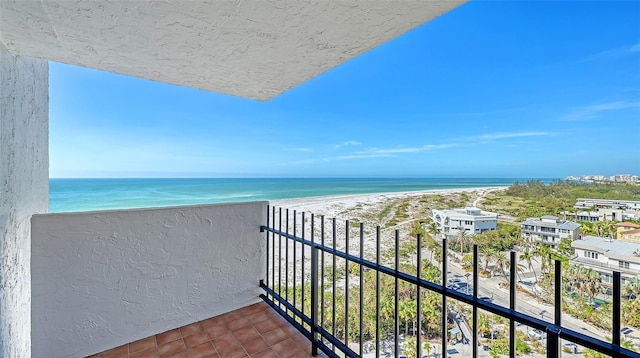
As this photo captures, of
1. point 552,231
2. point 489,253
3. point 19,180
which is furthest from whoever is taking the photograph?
point 552,231

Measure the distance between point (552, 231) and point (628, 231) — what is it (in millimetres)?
1335

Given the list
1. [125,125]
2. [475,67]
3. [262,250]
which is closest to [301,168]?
[125,125]

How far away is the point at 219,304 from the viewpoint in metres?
2.38

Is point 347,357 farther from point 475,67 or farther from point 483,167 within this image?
point 483,167

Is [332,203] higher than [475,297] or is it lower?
lower

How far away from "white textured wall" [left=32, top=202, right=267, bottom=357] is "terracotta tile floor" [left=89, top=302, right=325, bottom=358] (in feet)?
0.31

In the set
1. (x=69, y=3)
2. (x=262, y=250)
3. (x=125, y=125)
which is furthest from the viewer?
(x=125, y=125)

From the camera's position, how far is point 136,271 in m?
2.01

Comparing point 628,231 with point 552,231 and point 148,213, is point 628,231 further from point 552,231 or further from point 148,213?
point 148,213

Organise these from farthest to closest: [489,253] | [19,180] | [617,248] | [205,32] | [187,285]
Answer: [617,248]
[489,253]
[187,285]
[19,180]
[205,32]

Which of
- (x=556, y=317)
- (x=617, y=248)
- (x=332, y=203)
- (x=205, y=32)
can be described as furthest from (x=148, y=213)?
(x=332, y=203)

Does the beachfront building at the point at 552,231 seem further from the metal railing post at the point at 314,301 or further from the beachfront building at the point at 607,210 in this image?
the metal railing post at the point at 314,301

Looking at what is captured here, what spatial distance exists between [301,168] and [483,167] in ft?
60.1

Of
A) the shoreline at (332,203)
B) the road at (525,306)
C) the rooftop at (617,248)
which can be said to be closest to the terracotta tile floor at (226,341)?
the road at (525,306)
